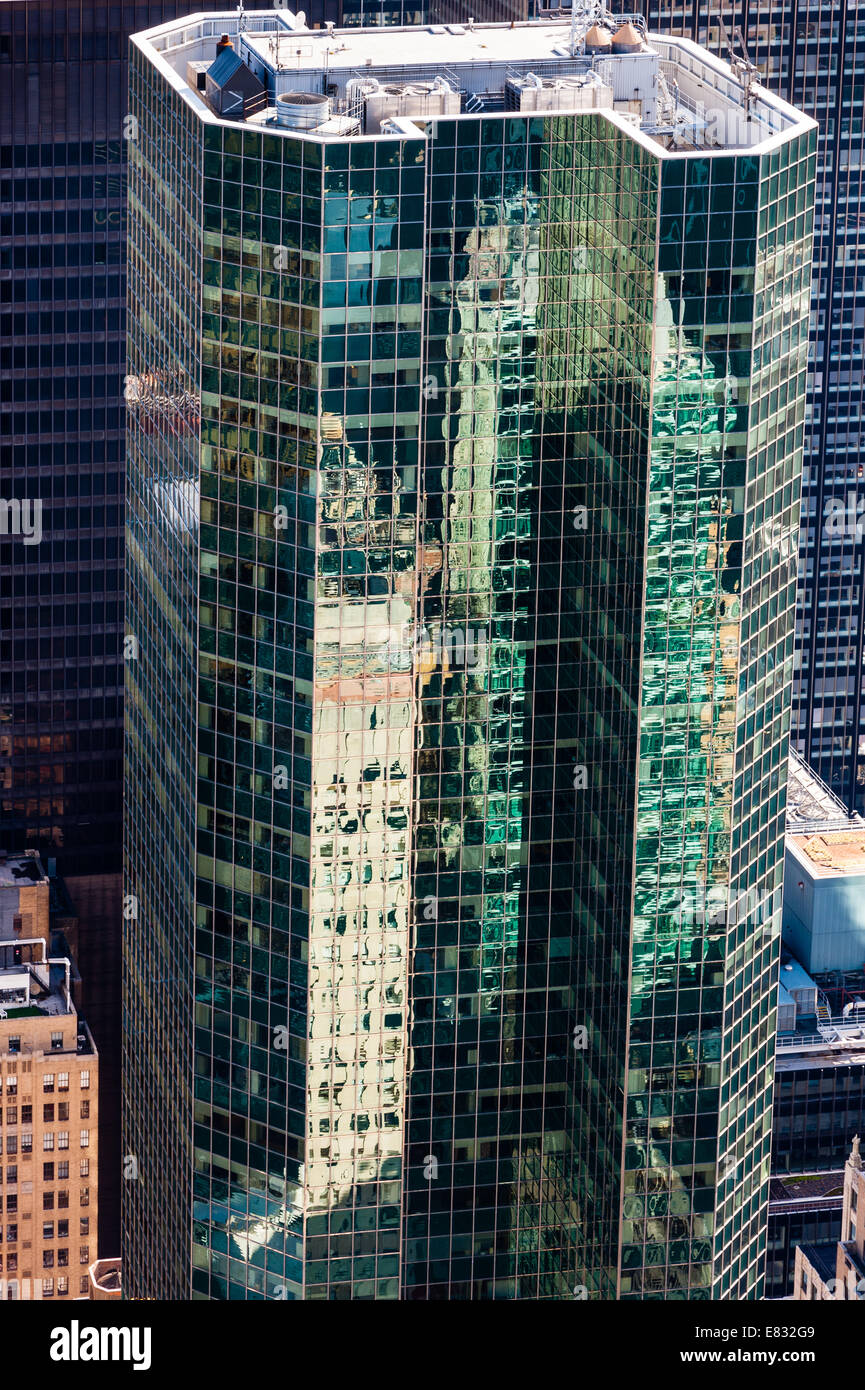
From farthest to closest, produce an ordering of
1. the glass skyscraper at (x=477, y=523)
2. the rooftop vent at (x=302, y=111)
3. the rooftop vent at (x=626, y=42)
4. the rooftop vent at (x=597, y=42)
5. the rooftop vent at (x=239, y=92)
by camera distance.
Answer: the rooftop vent at (x=626, y=42) → the rooftop vent at (x=597, y=42) → the rooftop vent at (x=239, y=92) → the rooftop vent at (x=302, y=111) → the glass skyscraper at (x=477, y=523)

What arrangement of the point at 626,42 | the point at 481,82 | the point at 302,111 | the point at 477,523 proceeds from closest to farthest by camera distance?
the point at 302,111 → the point at 477,523 → the point at 481,82 → the point at 626,42

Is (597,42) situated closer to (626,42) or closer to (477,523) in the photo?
(626,42)

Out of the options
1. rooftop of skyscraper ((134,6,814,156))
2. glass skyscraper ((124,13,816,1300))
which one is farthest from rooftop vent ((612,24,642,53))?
glass skyscraper ((124,13,816,1300))

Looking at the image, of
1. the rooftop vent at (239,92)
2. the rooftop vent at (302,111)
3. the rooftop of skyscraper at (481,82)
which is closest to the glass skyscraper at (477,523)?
the rooftop vent at (302,111)

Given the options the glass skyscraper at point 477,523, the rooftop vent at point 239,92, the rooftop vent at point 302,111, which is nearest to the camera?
the glass skyscraper at point 477,523

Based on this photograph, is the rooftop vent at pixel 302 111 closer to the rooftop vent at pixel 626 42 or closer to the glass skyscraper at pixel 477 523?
the glass skyscraper at pixel 477 523

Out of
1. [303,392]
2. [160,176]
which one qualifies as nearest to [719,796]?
[303,392]

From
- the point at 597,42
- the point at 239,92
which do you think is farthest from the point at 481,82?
the point at 239,92
